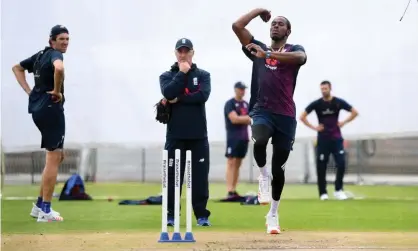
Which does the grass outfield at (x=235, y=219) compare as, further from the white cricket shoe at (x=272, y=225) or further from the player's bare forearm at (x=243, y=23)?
the player's bare forearm at (x=243, y=23)

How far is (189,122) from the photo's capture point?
855 centimetres

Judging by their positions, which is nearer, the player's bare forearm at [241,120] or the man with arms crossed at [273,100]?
the man with arms crossed at [273,100]

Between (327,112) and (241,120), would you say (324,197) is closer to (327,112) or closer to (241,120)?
(327,112)

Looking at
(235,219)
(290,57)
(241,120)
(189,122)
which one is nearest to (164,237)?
(290,57)

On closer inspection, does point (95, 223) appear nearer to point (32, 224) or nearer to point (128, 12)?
point (32, 224)

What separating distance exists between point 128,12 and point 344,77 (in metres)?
3.98

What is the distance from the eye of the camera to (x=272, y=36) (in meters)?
7.94

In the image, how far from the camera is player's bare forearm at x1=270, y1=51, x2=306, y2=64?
756cm

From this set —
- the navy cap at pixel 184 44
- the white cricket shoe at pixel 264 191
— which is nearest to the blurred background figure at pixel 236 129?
the navy cap at pixel 184 44

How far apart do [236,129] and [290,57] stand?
20.4ft

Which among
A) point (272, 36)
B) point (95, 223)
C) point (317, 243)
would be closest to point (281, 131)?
point (272, 36)

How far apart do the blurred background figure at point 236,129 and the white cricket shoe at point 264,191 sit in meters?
5.52

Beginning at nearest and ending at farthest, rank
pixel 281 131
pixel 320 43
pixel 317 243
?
pixel 317 243 < pixel 281 131 < pixel 320 43

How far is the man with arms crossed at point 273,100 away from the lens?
25.6 feet
